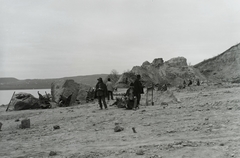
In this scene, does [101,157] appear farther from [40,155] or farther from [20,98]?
[20,98]

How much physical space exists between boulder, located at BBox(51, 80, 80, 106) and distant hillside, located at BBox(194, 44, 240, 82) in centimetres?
1866

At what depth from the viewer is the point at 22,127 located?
9000mm

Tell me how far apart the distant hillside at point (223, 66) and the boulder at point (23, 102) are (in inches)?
865

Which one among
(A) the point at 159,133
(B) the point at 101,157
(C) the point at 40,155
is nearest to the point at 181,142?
(A) the point at 159,133

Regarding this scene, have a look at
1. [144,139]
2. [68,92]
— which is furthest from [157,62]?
[144,139]

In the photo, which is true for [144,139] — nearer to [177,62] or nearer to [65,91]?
[65,91]

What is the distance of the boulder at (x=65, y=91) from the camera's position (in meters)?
18.0

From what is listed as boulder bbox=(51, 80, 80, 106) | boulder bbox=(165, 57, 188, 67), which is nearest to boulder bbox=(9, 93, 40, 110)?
boulder bbox=(51, 80, 80, 106)

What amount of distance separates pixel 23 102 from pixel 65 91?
330 centimetres

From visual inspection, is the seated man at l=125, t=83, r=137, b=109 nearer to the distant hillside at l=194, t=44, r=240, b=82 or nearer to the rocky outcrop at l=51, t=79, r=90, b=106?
the rocky outcrop at l=51, t=79, r=90, b=106

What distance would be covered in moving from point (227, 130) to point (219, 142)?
3.34 ft

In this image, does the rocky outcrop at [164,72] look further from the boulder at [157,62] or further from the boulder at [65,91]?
the boulder at [65,91]

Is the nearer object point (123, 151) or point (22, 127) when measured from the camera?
point (123, 151)

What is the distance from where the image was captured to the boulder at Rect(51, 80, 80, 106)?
18016mm
